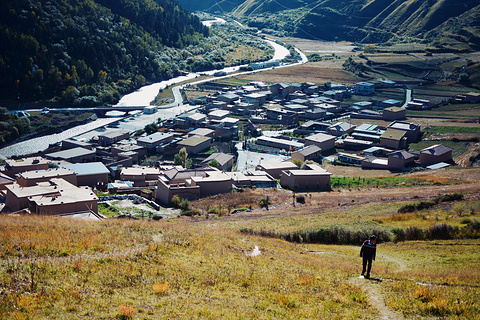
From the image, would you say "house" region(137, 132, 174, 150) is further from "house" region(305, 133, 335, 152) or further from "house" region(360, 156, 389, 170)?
"house" region(360, 156, 389, 170)

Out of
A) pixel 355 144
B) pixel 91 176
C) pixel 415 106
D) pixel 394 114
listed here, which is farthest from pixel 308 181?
pixel 415 106

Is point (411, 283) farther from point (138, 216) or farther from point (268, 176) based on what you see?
point (268, 176)

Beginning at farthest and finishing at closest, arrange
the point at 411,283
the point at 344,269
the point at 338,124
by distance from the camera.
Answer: the point at 338,124, the point at 344,269, the point at 411,283

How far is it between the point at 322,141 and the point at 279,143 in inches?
190

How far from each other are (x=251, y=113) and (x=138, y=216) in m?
44.2

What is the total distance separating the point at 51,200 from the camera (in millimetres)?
22234

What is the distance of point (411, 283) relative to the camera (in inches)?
436

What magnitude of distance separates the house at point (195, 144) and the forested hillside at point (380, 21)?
291 feet

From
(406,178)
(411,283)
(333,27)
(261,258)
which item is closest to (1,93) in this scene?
(406,178)

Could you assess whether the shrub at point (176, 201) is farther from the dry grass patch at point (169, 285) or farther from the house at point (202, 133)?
the house at point (202, 133)

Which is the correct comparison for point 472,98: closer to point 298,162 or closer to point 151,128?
point 298,162

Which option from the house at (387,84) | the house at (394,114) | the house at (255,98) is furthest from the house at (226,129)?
the house at (387,84)

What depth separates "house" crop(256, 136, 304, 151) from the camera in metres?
49.2

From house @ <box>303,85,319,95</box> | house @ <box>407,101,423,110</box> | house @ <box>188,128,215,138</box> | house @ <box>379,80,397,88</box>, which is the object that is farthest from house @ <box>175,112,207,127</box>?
house @ <box>379,80,397,88</box>
